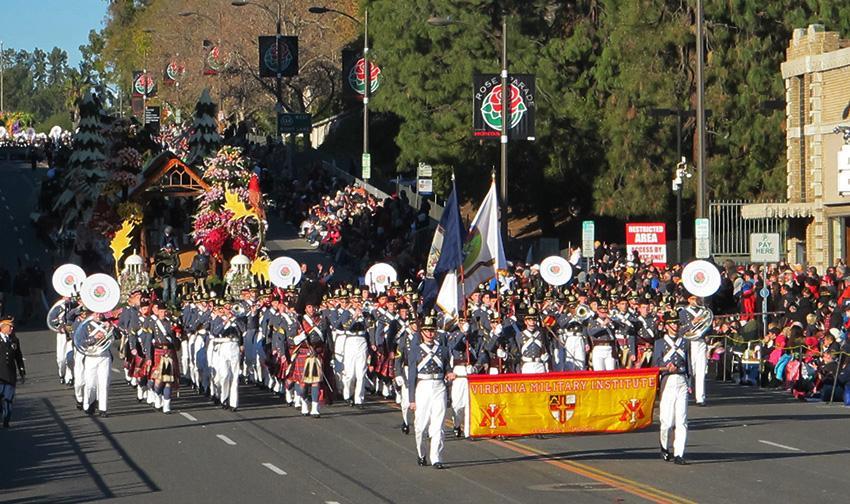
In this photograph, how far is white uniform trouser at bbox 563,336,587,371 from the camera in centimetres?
2920

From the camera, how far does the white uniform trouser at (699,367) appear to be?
90.8 ft

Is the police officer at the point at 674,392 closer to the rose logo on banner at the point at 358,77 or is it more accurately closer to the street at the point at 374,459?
the street at the point at 374,459

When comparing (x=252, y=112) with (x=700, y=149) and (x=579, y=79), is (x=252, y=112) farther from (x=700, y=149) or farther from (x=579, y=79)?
(x=700, y=149)

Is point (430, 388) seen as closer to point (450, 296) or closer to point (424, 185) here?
point (450, 296)

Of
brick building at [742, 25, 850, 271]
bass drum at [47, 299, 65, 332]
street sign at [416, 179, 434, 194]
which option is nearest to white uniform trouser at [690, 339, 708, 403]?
bass drum at [47, 299, 65, 332]

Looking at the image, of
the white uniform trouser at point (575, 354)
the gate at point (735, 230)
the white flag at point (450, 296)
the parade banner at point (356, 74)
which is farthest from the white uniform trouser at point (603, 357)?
the parade banner at point (356, 74)

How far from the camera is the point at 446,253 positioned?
77.8 ft

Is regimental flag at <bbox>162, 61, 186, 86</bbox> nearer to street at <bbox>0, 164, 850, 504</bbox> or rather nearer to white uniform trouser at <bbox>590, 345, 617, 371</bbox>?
street at <bbox>0, 164, 850, 504</bbox>

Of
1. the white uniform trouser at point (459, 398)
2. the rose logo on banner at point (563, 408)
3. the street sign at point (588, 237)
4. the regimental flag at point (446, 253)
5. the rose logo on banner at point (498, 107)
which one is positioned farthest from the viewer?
the rose logo on banner at point (498, 107)

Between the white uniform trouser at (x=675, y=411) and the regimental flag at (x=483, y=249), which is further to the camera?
the regimental flag at (x=483, y=249)

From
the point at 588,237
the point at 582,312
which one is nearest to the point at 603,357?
the point at 582,312

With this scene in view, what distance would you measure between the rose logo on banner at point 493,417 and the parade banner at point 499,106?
1734 cm

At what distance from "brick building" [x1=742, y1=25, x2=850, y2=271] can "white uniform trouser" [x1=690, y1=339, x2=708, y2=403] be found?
15070 mm

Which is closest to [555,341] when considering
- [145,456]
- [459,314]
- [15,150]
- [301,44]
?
[459,314]
